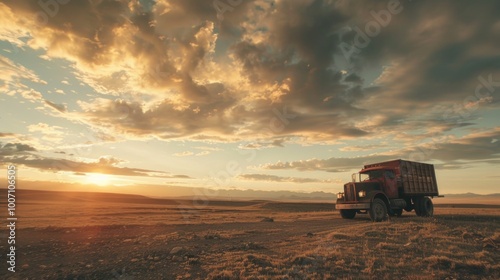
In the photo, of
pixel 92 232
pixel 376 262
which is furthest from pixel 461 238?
pixel 92 232

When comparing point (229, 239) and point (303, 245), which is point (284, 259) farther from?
point (229, 239)

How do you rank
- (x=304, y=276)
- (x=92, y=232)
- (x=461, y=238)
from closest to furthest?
(x=304, y=276) → (x=461, y=238) → (x=92, y=232)

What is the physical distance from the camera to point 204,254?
986 centimetres

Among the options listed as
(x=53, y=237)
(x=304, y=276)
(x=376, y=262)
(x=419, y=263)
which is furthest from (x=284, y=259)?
(x=53, y=237)

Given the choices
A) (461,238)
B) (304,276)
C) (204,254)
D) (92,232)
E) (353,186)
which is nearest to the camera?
(304,276)

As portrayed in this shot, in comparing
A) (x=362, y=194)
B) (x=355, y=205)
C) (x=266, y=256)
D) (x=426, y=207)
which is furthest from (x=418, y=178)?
(x=266, y=256)

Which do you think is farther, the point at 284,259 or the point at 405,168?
the point at 405,168

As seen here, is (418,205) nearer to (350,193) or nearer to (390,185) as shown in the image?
(390,185)

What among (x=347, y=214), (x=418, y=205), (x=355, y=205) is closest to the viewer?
(x=355, y=205)

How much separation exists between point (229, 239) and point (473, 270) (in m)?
8.82

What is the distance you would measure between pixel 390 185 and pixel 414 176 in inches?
131

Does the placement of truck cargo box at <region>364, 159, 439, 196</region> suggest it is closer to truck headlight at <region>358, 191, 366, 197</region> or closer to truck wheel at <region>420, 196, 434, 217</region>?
truck wheel at <region>420, 196, 434, 217</region>

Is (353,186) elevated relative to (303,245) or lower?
elevated

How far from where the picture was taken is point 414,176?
70.5 feet
